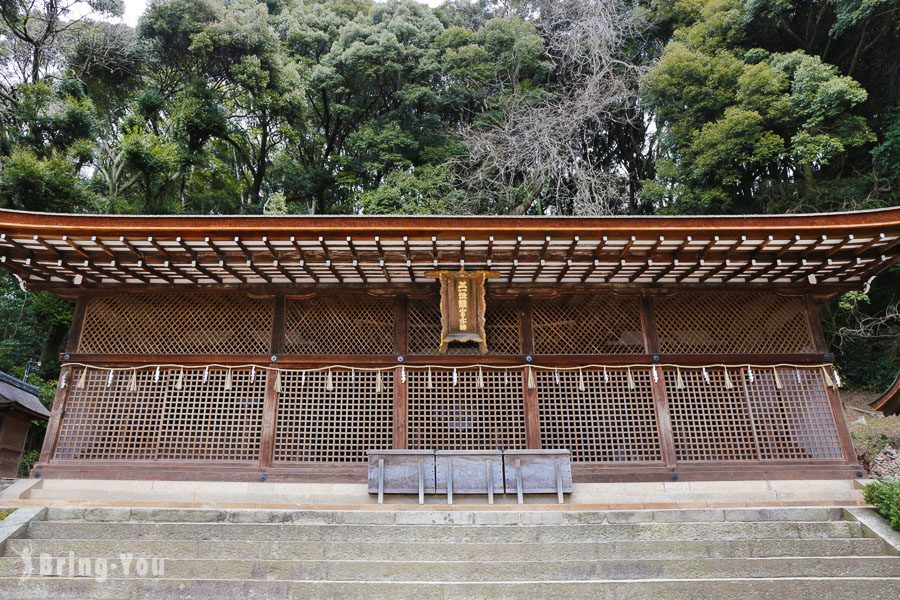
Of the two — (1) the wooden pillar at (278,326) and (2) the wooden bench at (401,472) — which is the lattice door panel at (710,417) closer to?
(2) the wooden bench at (401,472)

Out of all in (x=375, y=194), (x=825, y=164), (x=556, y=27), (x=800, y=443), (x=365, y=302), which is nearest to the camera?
(x=800, y=443)

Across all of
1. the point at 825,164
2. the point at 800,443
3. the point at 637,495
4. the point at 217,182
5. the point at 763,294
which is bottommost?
the point at 637,495

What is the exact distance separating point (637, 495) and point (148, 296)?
8.53 metres

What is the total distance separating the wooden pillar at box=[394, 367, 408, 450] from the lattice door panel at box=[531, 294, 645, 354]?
241 centimetres

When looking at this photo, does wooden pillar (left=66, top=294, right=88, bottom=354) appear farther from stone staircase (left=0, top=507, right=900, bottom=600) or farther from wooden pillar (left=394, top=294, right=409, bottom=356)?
wooden pillar (left=394, top=294, right=409, bottom=356)

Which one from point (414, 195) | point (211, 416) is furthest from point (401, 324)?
point (414, 195)

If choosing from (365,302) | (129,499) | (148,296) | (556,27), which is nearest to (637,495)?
(365,302)

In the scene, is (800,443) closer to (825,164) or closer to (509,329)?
(509,329)

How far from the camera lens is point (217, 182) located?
71.6ft

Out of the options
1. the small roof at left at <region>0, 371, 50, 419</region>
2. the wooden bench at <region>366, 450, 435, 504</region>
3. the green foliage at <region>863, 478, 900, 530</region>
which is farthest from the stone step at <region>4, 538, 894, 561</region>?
the small roof at left at <region>0, 371, 50, 419</region>

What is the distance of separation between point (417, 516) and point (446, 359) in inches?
109

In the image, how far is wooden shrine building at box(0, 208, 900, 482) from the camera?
26.8 ft

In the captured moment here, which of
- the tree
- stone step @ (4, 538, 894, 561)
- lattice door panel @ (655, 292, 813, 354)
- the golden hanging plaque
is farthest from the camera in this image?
the tree

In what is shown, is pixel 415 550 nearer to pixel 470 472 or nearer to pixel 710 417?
pixel 470 472
